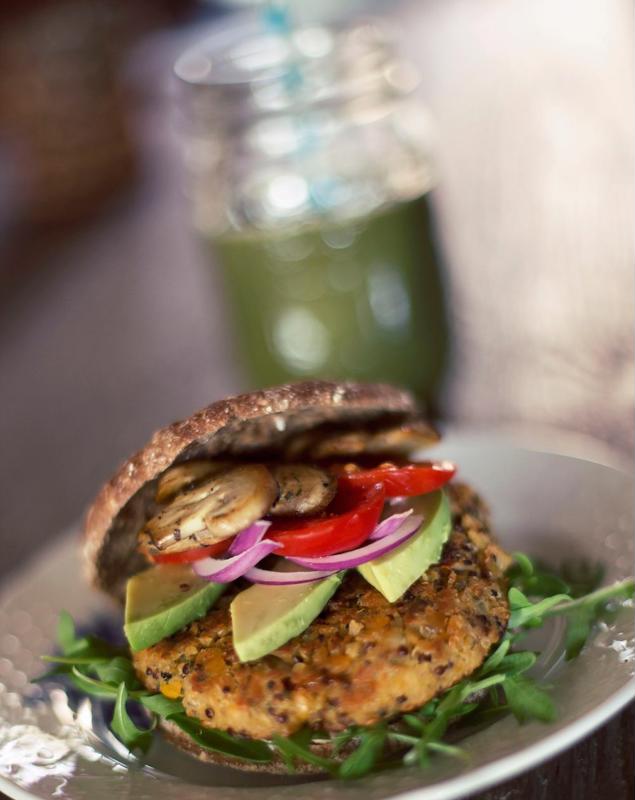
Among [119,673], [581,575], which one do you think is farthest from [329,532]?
[581,575]

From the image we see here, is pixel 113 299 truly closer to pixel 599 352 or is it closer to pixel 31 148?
pixel 31 148

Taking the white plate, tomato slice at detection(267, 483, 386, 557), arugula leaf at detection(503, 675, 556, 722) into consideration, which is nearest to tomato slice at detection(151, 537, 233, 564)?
tomato slice at detection(267, 483, 386, 557)

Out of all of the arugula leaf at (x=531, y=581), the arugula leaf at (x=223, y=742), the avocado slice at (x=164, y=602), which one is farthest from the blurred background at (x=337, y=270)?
the arugula leaf at (x=223, y=742)

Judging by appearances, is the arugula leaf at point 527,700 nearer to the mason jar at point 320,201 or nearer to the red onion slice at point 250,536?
the red onion slice at point 250,536

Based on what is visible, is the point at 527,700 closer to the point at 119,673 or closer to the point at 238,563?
the point at 238,563

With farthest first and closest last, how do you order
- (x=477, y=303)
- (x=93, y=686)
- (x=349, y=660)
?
1. (x=477, y=303)
2. (x=93, y=686)
3. (x=349, y=660)

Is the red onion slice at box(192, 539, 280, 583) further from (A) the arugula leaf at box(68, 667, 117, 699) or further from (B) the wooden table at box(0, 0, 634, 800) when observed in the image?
(B) the wooden table at box(0, 0, 634, 800)
